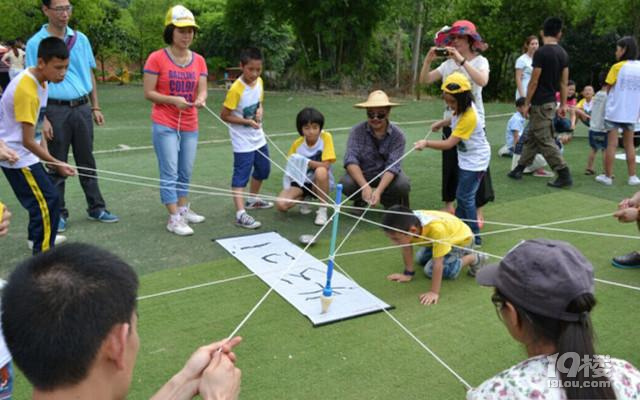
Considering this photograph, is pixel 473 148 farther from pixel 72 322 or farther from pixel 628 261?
pixel 72 322

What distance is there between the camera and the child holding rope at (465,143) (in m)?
4.06

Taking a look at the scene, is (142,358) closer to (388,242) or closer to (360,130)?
(388,242)

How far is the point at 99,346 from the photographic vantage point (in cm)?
115

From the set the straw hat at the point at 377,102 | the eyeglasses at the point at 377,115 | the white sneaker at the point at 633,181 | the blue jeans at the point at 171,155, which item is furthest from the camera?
the white sneaker at the point at 633,181

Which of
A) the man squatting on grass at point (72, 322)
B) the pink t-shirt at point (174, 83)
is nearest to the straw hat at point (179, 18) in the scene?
the pink t-shirt at point (174, 83)

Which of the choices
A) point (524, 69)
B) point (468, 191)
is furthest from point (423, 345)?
point (524, 69)

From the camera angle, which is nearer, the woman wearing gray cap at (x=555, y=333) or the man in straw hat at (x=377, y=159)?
the woman wearing gray cap at (x=555, y=333)

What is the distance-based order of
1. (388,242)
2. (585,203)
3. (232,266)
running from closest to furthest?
(232,266) → (388,242) → (585,203)

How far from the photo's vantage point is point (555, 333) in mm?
1462

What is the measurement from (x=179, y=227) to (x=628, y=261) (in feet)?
11.8

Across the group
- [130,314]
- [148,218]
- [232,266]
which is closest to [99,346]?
[130,314]

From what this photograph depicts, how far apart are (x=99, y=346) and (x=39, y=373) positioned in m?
0.13

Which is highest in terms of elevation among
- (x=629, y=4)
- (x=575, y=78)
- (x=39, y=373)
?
(x=629, y=4)

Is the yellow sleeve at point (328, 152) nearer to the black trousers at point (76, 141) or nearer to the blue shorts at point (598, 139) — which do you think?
the black trousers at point (76, 141)
